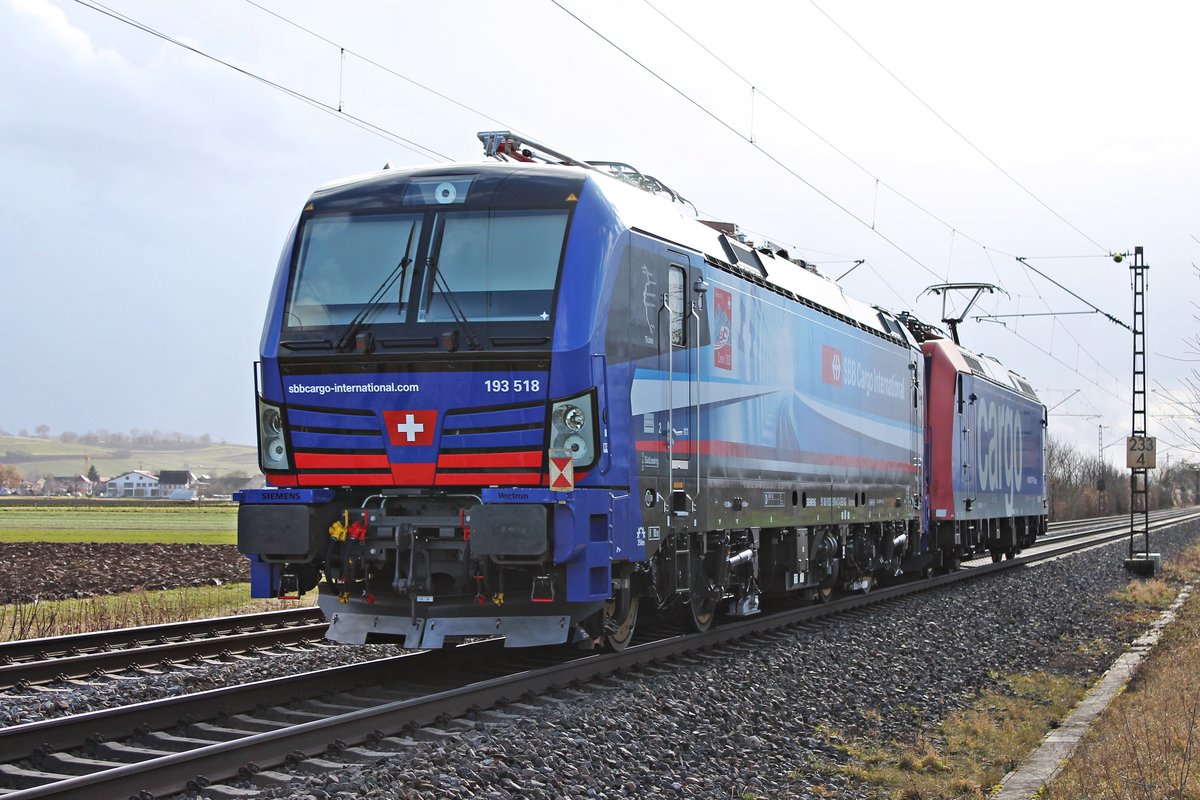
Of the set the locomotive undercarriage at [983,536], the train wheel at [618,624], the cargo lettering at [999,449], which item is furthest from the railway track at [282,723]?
the cargo lettering at [999,449]

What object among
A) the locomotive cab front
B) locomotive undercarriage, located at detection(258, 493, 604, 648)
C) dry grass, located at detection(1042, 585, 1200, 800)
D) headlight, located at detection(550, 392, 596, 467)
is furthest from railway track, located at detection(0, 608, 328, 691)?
dry grass, located at detection(1042, 585, 1200, 800)

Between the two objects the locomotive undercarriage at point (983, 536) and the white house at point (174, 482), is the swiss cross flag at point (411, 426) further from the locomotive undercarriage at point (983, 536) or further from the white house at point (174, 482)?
the white house at point (174, 482)

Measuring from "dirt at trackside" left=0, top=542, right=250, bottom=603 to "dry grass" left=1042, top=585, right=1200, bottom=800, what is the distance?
15.8 metres

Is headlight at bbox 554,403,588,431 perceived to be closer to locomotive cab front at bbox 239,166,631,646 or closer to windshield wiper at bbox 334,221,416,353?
locomotive cab front at bbox 239,166,631,646

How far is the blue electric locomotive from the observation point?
9.64m

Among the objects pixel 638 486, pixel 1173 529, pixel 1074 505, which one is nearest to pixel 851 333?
pixel 638 486

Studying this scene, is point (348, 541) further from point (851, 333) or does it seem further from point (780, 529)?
point (851, 333)

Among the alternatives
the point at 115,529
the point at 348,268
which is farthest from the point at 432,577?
the point at 115,529

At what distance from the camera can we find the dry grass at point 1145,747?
23.1ft

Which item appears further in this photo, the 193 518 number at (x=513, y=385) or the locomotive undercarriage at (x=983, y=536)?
the locomotive undercarriage at (x=983, y=536)

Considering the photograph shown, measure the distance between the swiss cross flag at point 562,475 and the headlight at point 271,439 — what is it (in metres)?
2.29

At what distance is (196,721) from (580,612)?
10.1 ft

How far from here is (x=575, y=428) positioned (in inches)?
380

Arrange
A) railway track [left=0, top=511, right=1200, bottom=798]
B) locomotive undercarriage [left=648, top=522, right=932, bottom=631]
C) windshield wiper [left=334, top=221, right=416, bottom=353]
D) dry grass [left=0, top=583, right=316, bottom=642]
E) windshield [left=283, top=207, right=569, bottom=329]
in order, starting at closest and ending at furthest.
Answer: railway track [left=0, top=511, right=1200, bottom=798], windshield [left=283, top=207, right=569, bottom=329], windshield wiper [left=334, top=221, right=416, bottom=353], locomotive undercarriage [left=648, top=522, right=932, bottom=631], dry grass [left=0, top=583, right=316, bottom=642]
